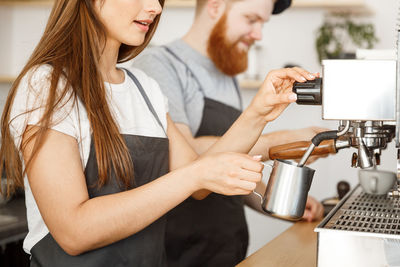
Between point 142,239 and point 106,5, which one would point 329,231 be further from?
point 106,5

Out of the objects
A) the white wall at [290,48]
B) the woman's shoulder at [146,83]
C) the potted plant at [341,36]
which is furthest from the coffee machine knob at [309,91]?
the white wall at [290,48]

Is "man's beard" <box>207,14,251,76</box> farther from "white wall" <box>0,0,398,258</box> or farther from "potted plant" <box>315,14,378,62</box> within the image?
"white wall" <box>0,0,398,258</box>

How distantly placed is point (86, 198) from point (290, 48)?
2.26m

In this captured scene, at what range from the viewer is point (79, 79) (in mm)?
1087

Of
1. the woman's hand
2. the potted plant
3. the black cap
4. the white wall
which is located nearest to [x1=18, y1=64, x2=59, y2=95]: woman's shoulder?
the woman's hand

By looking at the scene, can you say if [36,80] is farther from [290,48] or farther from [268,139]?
[290,48]

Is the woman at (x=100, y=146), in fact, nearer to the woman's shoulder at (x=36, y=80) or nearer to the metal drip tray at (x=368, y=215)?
the woman's shoulder at (x=36, y=80)

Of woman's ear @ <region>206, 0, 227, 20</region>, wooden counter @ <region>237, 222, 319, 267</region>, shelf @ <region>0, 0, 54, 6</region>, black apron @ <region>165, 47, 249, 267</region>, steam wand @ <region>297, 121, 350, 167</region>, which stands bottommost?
black apron @ <region>165, 47, 249, 267</region>

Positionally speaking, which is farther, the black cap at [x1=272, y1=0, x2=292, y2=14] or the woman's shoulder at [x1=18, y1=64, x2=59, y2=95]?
the black cap at [x1=272, y1=0, x2=292, y2=14]

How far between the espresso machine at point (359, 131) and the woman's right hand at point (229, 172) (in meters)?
0.10

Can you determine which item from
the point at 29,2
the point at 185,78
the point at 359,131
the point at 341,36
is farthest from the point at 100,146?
the point at 29,2

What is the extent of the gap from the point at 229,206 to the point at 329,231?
2.73 feet

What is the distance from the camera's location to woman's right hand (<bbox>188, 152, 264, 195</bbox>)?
34.9 inches

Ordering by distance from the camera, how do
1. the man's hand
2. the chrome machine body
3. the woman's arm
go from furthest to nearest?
the man's hand < the woman's arm < the chrome machine body
